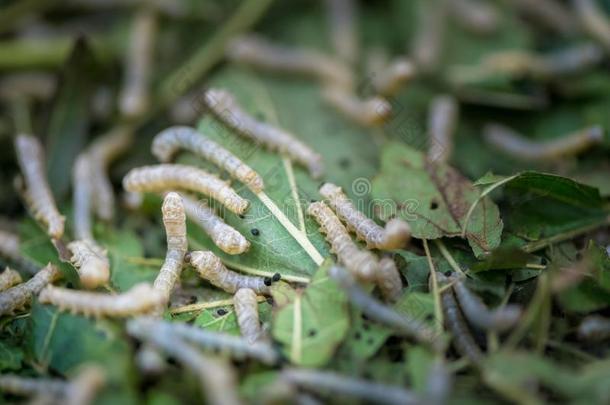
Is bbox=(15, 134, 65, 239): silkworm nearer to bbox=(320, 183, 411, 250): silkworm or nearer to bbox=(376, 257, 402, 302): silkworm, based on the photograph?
bbox=(320, 183, 411, 250): silkworm

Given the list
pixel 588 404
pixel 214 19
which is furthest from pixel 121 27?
pixel 588 404

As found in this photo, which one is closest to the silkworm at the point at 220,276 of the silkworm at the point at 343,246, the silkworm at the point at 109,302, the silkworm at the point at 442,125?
the silkworm at the point at 109,302

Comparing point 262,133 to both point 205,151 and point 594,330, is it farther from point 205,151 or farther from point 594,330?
point 594,330

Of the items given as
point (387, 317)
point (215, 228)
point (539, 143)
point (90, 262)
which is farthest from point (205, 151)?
point (539, 143)

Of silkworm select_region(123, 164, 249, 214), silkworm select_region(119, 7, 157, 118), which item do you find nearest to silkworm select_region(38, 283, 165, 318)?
silkworm select_region(123, 164, 249, 214)

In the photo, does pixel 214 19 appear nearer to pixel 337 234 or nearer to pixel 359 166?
pixel 359 166
